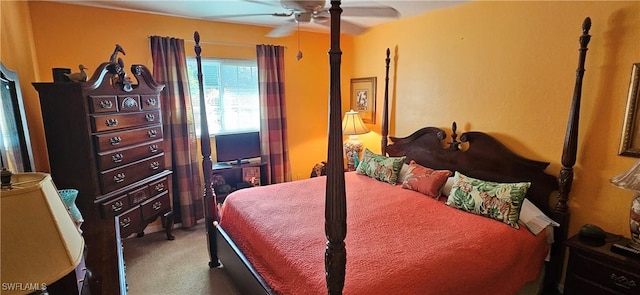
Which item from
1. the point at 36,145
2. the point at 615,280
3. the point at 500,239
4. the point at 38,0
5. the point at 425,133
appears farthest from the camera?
→ the point at 425,133

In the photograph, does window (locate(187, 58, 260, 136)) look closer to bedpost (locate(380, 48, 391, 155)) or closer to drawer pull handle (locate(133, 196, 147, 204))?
drawer pull handle (locate(133, 196, 147, 204))

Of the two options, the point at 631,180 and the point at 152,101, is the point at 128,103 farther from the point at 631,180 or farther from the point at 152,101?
the point at 631,180

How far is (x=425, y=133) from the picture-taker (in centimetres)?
335

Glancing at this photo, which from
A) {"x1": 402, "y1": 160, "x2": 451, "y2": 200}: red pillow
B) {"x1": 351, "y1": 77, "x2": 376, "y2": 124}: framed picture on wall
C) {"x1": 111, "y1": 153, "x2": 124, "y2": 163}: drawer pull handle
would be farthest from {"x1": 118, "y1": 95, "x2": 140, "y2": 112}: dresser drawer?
{"x1": 351, "y1": 77, "x2": 376, "y2": 124}: framed picture on wall

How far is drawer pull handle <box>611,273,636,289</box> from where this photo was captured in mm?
1781

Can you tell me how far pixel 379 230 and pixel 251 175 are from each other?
2.30m

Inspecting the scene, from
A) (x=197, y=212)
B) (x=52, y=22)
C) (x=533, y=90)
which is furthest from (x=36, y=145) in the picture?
(x=533, y=90)

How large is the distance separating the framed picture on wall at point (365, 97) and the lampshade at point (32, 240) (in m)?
3.76

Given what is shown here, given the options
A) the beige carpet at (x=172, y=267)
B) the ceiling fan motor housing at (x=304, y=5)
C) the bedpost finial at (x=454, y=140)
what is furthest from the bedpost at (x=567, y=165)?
the beige carpet at (x=172, y=267)

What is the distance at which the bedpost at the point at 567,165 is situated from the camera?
81.6 inches

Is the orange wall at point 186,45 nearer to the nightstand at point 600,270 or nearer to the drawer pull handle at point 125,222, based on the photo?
the drawer pull handle at point 125,222

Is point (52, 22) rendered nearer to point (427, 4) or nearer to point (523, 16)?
point (427, 4)

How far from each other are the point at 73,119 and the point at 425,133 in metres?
3.14

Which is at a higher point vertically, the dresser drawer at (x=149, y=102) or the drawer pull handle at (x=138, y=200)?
the dresser drawer at (x=149, y=102)
